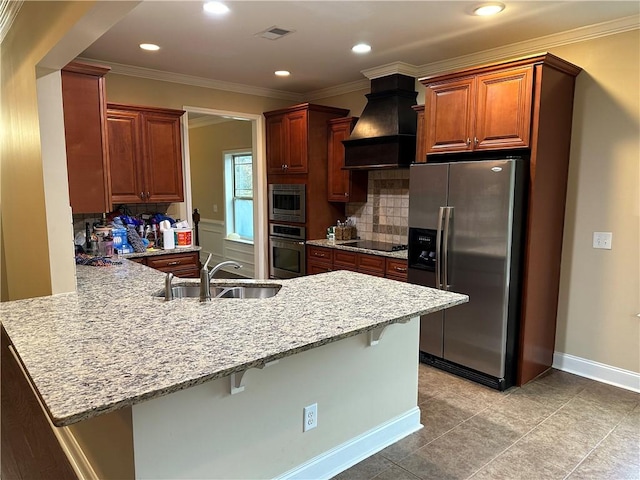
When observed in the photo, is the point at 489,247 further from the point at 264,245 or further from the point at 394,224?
the point at 264,245

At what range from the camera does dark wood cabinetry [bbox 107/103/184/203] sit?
3992 millimetres

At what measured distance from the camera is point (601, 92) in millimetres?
3121

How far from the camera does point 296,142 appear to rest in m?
4.88

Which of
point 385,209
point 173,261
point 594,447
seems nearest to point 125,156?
point 173,261

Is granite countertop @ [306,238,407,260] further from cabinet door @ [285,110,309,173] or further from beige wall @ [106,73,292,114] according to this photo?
beige wall @ [106,73,292,114]

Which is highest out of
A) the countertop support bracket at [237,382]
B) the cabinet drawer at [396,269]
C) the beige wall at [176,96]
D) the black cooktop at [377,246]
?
the beige wall at [176,96]

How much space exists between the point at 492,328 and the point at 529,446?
0.86 meters

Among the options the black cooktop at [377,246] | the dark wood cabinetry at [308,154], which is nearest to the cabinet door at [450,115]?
the black cooktop at [377,246]

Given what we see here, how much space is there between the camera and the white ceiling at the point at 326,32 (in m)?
2.81

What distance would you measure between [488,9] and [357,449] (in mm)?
2804

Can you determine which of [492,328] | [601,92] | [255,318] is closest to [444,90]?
[601,92]

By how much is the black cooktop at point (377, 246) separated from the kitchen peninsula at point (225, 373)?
163cm

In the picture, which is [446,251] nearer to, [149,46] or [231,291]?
[231,291]

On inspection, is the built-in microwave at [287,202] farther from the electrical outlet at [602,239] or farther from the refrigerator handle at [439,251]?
the electrical outlet at [602,239]
